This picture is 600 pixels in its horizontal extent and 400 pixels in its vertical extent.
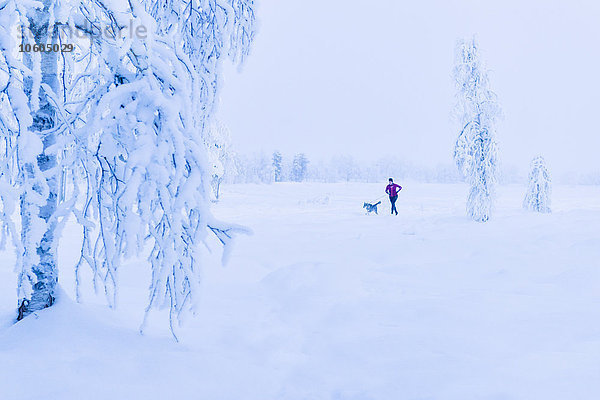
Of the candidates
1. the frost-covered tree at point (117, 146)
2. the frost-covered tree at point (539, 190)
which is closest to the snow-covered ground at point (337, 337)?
the frost-covered tree at point (117, 146)

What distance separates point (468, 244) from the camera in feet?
26.5

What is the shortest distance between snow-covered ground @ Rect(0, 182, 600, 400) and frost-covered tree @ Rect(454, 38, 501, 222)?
7081 mm

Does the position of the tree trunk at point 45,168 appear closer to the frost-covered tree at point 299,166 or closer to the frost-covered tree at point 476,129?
the frost-covered tree at point 476,129

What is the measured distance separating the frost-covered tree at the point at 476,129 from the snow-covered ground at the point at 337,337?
7.08 m

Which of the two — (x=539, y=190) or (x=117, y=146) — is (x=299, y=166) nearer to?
(x=539, y=190)

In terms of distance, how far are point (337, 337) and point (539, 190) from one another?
18.2 m

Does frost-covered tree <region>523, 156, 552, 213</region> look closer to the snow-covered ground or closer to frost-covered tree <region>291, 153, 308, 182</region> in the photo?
the snow-covered ground

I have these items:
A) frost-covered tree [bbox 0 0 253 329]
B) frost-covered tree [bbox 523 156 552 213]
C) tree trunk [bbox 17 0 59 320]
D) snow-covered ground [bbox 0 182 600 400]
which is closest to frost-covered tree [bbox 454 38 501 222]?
frost-covered tree [bbox 523 156 552 213]

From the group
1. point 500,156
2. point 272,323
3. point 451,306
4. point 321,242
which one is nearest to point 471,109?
point 500,156

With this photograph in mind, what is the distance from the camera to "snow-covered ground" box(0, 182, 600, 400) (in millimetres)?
2756

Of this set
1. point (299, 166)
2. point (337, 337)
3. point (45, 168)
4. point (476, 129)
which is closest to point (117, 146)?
point (45, 168)

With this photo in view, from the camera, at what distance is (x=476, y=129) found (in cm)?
1349

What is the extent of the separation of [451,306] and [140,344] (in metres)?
3.23

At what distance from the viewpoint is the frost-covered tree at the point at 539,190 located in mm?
18328
